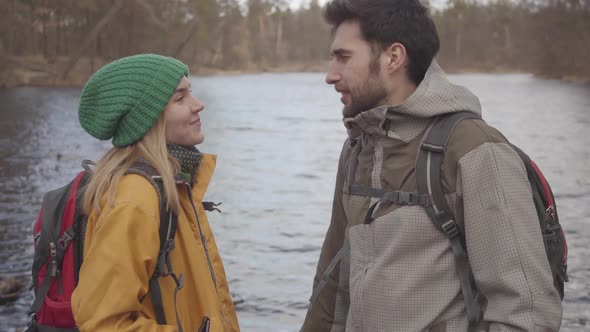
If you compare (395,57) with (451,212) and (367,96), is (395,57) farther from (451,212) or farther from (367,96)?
(451,212)

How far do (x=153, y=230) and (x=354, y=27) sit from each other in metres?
0.93

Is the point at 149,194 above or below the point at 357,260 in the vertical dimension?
above

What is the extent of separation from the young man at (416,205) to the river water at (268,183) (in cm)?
426

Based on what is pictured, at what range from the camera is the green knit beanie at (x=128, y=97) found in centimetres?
267

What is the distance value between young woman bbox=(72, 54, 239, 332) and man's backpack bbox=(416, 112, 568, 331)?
0.83m

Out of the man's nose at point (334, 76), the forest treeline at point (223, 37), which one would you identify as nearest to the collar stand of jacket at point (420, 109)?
the man's nose at point (334, 76)

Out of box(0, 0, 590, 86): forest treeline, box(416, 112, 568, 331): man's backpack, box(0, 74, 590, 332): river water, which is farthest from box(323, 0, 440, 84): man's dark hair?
box(0, 0, 590, 86): forest treeline

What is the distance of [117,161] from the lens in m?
2.62

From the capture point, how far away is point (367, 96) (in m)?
2.52

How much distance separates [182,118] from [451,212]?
1.07 metres

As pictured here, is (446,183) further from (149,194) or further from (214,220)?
(214,220)

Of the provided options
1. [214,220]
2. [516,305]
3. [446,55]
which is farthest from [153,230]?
[446,55]

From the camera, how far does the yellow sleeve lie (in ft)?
7.74

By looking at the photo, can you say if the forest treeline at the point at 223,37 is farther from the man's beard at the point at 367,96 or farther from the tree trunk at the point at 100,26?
the man's beard at the point at 367,96
